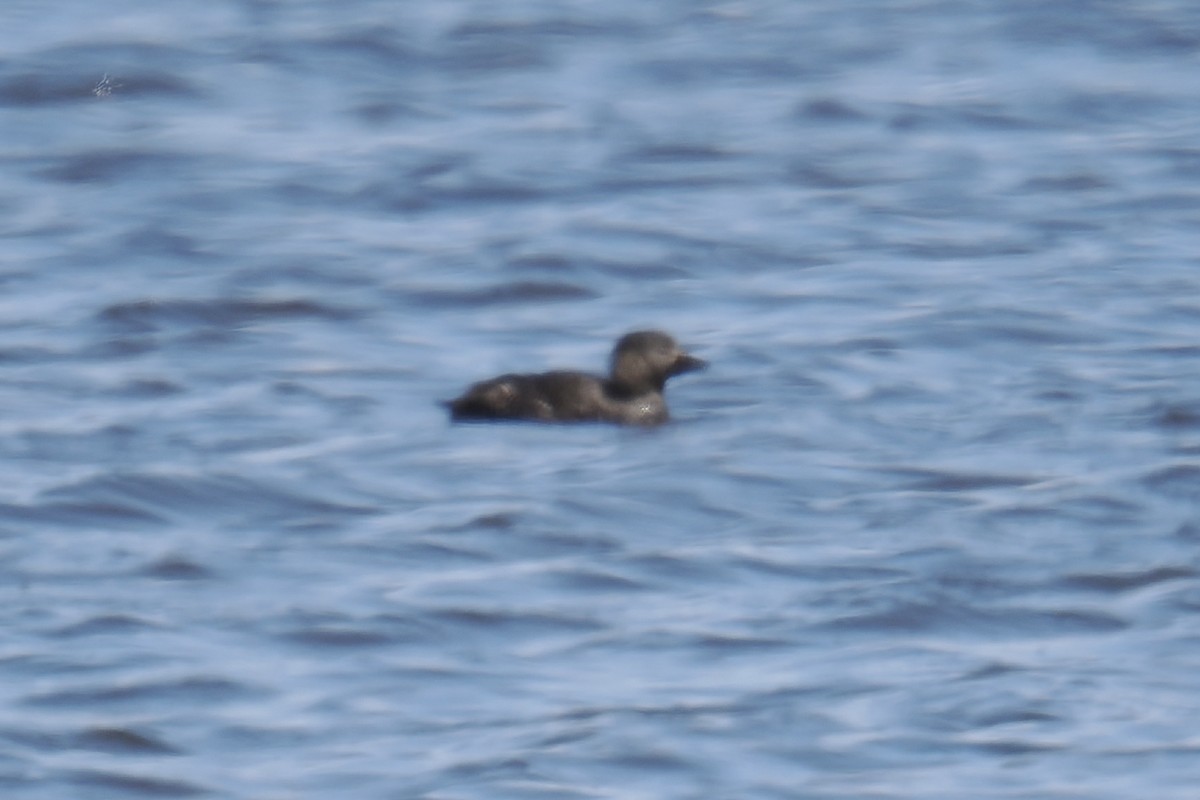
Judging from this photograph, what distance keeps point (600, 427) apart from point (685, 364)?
16.4 inches

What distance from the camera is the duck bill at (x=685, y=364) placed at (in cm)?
1157

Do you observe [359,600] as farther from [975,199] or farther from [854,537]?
[975,199]

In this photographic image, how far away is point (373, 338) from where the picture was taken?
12.7m

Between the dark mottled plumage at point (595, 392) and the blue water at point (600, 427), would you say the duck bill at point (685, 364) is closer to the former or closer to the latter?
the dark mottled plumage at point (595, 392)

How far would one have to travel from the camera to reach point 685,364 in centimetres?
1163

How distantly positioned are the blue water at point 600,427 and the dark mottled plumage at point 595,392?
11cm

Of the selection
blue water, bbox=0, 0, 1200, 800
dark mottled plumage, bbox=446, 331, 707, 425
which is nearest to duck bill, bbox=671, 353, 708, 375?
dark mottled plumage, bbox=446, 331, 707, 425

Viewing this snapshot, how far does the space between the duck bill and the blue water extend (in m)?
0.20

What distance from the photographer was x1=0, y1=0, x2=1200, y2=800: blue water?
7.62m

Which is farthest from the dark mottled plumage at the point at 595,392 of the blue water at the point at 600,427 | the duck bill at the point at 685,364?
the blue water at the point at 600,427

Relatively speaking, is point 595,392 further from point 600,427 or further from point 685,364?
point 685,364

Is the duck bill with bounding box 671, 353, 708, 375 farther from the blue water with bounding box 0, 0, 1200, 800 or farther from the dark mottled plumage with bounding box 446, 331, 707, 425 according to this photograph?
the blue water with bounding box 0, 0, 1200, 800

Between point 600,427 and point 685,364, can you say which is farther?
point 685,364

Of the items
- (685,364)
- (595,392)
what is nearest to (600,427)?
(595,392)
